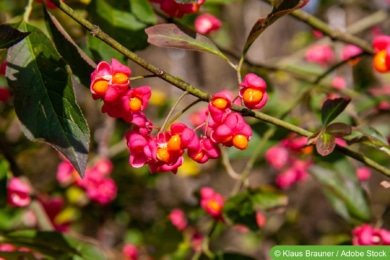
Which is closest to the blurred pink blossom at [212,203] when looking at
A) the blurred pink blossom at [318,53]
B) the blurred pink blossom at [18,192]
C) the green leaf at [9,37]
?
the blurred pink blossom at [18,192]

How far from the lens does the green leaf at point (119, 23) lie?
3.88 ft

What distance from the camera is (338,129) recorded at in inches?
39.3

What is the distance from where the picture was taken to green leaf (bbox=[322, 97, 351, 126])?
104 cm

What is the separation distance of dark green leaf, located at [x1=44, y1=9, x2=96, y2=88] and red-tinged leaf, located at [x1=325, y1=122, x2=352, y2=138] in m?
0.42

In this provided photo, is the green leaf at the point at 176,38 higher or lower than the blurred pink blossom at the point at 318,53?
lower

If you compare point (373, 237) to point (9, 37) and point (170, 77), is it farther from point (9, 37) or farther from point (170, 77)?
point (9, 37)

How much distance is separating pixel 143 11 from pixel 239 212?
0.58 m

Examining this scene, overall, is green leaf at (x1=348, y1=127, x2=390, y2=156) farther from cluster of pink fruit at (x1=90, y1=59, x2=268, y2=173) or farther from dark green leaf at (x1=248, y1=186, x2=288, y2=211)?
dark green leaf at (x1=248, y1=186, x2=288, y2=211)

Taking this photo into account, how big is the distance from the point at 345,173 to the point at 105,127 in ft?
3.74

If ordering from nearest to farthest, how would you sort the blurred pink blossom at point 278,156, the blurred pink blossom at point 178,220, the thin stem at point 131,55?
the thin stem at point 131,55 < the blurred pink blossom at point 178,220 < the blurred pink blossom at point 278,156

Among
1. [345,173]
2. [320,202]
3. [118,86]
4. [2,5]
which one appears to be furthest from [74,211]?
[320,202]

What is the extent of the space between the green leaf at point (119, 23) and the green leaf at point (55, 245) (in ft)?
1.56

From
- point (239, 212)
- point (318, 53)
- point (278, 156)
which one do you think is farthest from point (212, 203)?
point (318, 53)

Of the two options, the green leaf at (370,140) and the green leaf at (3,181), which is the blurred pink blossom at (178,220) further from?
the green leaf at (370,140)
